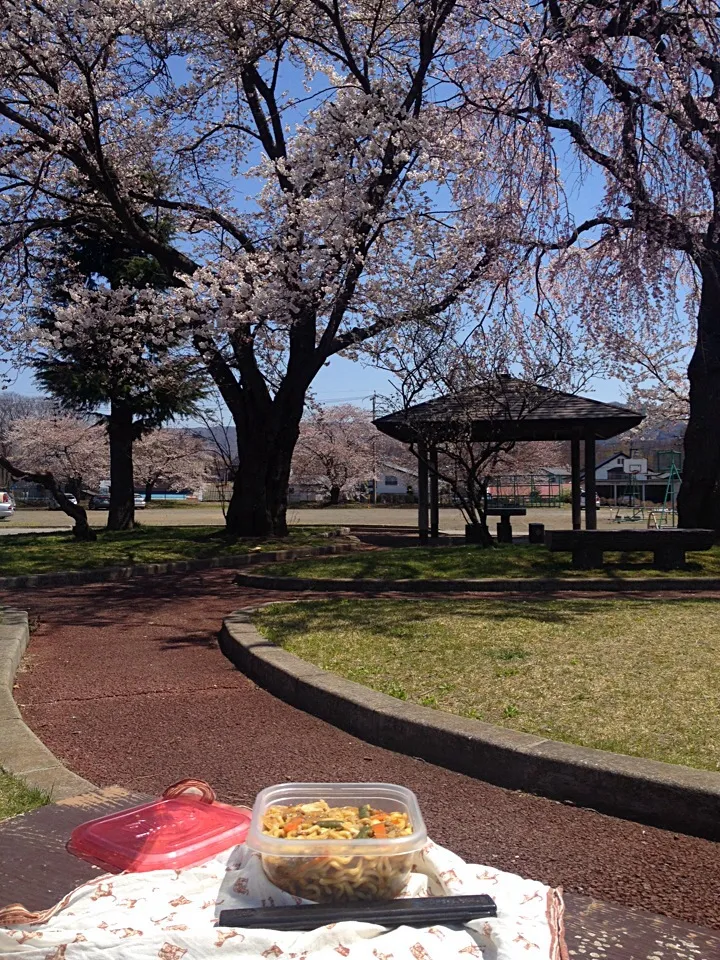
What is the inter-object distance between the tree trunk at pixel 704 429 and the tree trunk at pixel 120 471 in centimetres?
1435

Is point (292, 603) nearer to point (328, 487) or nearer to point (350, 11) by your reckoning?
point (350, 11)

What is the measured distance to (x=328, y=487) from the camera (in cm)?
5706

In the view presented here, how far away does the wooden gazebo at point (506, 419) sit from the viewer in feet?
57.9

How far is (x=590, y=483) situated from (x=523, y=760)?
1685cm

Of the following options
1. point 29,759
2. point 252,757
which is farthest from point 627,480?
point 29,759

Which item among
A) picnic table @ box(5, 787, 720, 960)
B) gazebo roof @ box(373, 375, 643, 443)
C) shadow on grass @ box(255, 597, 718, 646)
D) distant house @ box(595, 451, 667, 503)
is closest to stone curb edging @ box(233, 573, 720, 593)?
shadow on grass @ box(255, 597, 718, 646)

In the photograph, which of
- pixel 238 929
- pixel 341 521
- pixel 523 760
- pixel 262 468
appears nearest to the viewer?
pixel 238 929

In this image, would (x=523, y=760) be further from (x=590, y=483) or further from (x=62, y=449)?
(x=62, y=449)

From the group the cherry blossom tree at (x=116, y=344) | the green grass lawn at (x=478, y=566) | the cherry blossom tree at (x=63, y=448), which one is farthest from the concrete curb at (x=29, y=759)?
the cherry blossom tree at (x=63, y=448)

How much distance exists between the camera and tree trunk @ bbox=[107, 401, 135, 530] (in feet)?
79.3

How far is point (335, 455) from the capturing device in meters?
54.8

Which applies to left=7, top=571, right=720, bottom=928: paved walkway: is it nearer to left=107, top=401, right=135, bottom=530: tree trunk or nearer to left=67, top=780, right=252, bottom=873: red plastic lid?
left=67, top=780, right=252, bottom=873: red plastic lid

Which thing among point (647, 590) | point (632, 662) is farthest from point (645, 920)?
point (647, 590)

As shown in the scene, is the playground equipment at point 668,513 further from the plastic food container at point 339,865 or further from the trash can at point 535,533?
the plastic food container at point 339,865
